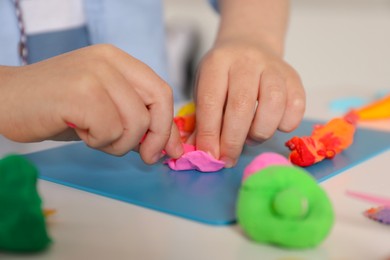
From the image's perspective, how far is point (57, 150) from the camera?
68 centimetres

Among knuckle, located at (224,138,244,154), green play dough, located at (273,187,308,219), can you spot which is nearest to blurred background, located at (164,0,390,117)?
knuckle, located at (224,138,244,154)

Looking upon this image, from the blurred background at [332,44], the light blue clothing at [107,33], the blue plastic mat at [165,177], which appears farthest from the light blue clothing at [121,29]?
the blurred background at [332,44]

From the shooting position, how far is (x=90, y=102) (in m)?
0.47

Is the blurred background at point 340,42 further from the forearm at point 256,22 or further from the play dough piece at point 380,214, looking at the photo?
the play dough piece at point 380,214

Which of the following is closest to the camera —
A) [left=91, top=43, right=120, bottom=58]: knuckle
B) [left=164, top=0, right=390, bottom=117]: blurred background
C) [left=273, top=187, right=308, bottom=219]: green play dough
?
[left=273, top=187, right=308, bottom=219]: green play dough

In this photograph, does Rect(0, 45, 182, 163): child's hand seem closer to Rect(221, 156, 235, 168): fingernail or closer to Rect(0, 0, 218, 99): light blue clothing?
Rect(221, 156, 235, 168): fingernail

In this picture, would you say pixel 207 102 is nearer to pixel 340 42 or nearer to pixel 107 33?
pixel 107 33

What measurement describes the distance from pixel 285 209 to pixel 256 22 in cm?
56

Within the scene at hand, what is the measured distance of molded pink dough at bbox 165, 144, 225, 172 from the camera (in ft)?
1.91

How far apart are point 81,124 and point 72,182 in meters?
0.09

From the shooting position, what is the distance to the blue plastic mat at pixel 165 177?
48 centimetres

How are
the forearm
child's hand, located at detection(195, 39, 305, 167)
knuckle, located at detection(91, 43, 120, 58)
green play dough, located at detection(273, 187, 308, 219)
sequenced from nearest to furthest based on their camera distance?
1. green play dough, located at detection(273, 187, 308, 219)
2. knuckle, located at detection(91, 43, 120, 58)
3. child's hand, located at detection(195, 39, 305, 167)
4. the forearm

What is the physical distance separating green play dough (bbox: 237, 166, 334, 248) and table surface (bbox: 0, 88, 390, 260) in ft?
0.04

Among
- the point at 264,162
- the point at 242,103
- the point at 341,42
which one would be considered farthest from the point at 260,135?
the point at 341,42
